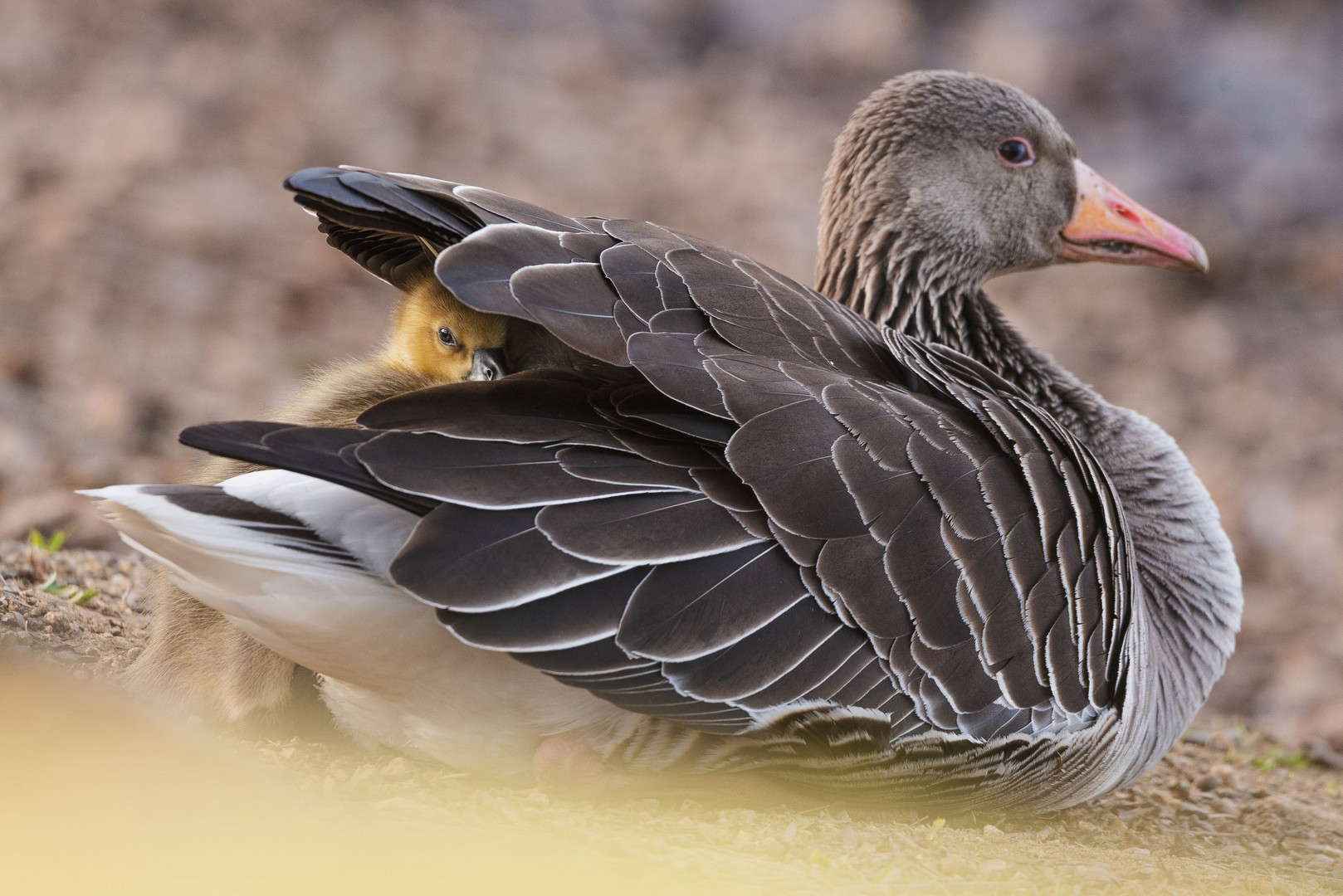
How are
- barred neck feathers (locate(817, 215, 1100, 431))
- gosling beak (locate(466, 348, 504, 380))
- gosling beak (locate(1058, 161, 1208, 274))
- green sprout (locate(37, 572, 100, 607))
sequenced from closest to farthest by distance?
gosling beak (locate(466, 348, 504, 380)) → green sprout (locate(37, 572, 100, 607)) → barred neck feathers (locate(817, 215, 1100, 431)) → gosling beak (locate(1058, 161, 1208, 274))

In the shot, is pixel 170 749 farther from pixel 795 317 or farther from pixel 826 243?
pixel 826 243

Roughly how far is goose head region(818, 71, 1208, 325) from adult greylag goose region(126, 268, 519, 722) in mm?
1560

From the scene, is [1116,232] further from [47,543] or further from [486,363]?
[47,543]

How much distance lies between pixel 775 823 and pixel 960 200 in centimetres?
241

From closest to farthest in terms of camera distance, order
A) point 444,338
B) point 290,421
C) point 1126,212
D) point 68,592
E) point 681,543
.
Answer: point 681,543, point 290,421, point 444,338, point 68,592, point 1126,212

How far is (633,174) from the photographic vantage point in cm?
870

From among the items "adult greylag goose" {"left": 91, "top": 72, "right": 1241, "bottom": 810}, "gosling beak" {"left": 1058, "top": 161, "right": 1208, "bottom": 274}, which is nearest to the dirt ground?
"adult greylag goose" {"left": 91, "top": 72, "right": 1241, "bottom": 810}

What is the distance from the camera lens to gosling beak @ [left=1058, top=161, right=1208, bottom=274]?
412 centimetres

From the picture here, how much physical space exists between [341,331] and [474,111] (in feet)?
10.1

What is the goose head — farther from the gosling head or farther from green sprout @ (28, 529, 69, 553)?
green sprout @ (28, 529, 69, 553)

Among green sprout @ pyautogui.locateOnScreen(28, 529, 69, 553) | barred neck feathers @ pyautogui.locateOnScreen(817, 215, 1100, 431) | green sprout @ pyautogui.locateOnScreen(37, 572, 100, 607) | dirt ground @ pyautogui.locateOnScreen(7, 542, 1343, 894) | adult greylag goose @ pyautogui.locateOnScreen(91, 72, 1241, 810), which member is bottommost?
green sprout @ pyautogui.locateOnScreen(28, 529, 69, 553)

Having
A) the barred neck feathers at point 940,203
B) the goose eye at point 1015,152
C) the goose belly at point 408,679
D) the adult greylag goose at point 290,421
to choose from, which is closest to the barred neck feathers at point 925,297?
the barred neck feathers at point 940,203

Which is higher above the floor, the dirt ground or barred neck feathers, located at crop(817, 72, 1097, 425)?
barred neck feathers, located at crop(817, 72, 1097, 425)

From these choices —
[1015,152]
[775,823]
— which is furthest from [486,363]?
[1015,152]
